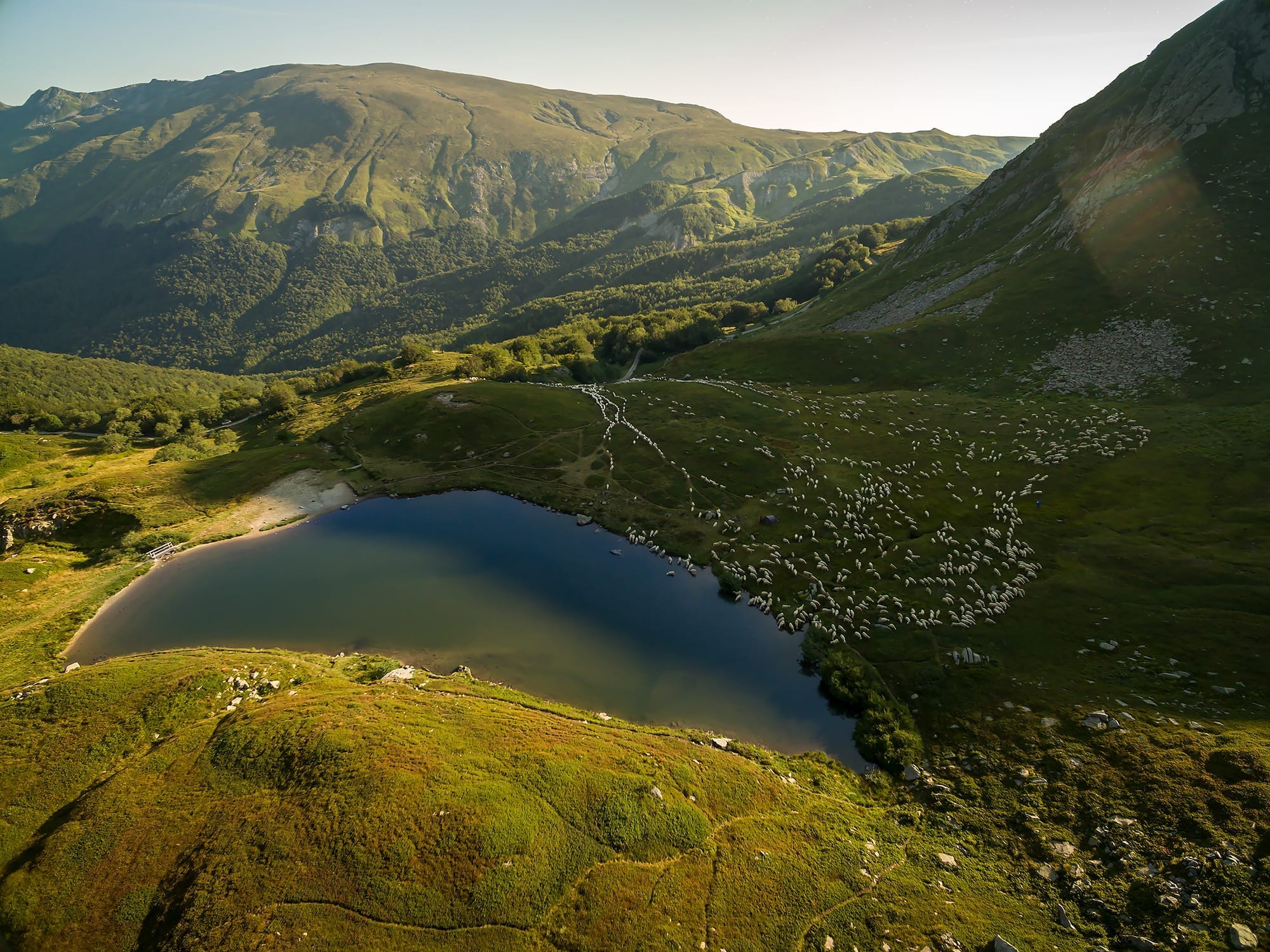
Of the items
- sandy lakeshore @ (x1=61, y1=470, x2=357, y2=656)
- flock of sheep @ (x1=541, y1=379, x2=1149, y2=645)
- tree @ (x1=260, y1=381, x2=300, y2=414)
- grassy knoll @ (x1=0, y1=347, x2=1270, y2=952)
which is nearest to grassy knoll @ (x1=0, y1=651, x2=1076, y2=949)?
grassy knoll @ (x1=0, y1=347, x2=1270, y2=952)

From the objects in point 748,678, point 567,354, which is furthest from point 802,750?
point 567,354

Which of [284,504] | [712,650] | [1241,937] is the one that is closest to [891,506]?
[712,650]

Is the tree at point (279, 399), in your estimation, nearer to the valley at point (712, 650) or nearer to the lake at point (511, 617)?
the valley at point (712, 650)

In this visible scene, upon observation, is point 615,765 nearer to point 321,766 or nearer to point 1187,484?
point 321,766

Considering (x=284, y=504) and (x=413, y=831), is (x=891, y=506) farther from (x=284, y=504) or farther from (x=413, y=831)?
(x=284, y=504)

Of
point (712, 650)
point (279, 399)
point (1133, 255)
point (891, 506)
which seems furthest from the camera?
point (279, 399)

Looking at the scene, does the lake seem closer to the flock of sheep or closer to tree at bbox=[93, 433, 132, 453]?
the flock of sheep
